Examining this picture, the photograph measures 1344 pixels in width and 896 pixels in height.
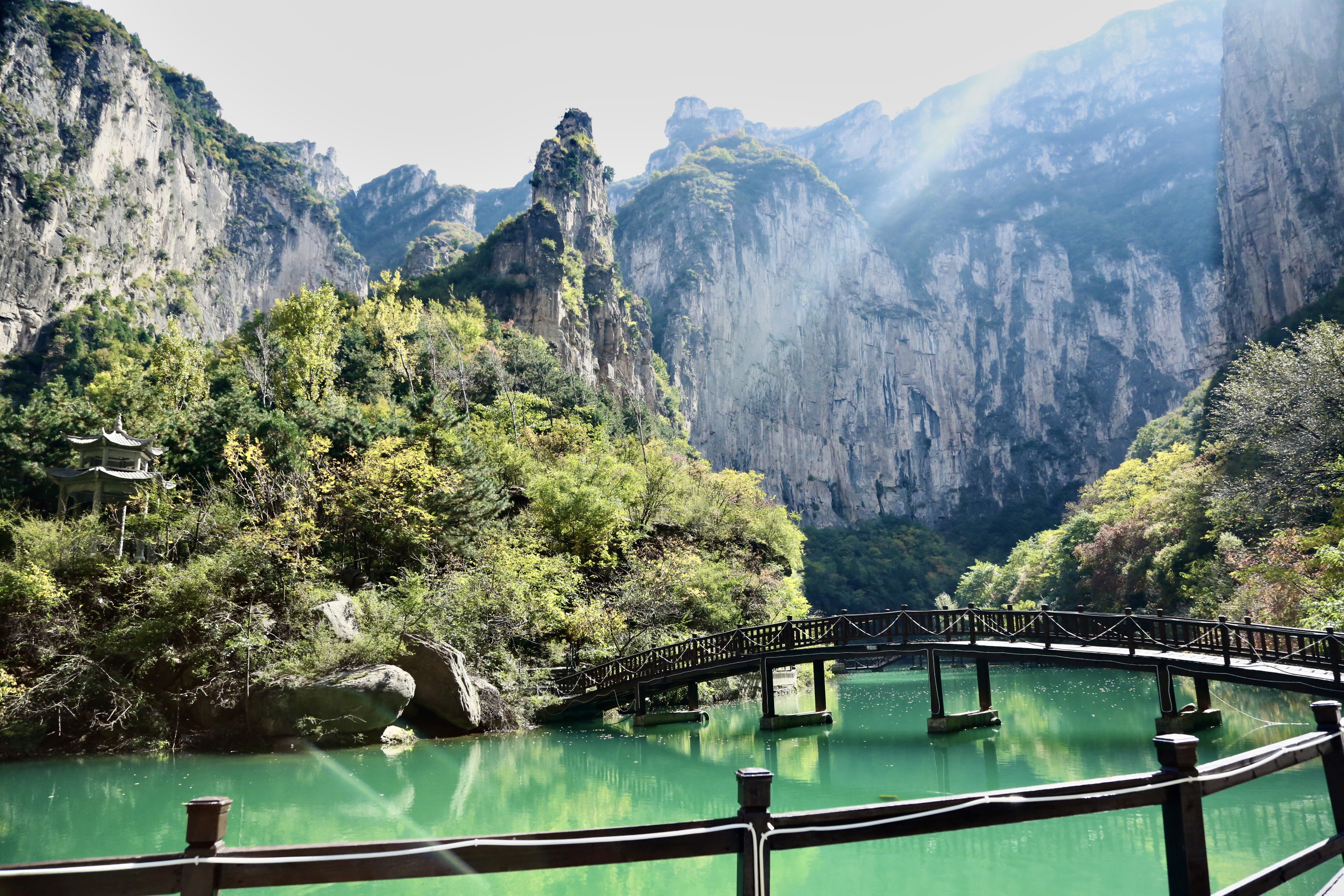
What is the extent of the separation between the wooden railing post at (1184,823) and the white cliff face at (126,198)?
6200cm

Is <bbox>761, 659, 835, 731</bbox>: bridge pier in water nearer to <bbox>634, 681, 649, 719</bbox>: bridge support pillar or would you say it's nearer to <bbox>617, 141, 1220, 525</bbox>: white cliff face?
<bbox>634, 681, 649, 719</bbox>: bridge support pillar

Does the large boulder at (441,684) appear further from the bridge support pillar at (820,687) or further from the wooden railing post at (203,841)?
the wooden railing post at (203,841)

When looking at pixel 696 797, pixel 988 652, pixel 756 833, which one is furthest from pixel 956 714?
pixel 756 833

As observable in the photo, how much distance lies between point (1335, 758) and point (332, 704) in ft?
60.9

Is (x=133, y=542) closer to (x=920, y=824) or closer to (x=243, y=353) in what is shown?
(x=243, y=353)

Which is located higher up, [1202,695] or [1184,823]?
[1184,823]

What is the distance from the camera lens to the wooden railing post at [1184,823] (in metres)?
3.29

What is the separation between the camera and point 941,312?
4493 inches

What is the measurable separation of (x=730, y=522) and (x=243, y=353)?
24783mm

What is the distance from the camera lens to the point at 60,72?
58.6m

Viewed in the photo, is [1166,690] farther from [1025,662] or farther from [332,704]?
[332,704]

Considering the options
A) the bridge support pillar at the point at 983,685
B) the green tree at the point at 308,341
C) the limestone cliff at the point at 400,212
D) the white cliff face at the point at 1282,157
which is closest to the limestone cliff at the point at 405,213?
the limestone cliff at the point at 400,212

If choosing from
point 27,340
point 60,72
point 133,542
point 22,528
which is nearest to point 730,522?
point 133,542

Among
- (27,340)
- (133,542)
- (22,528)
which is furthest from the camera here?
(27,340)
